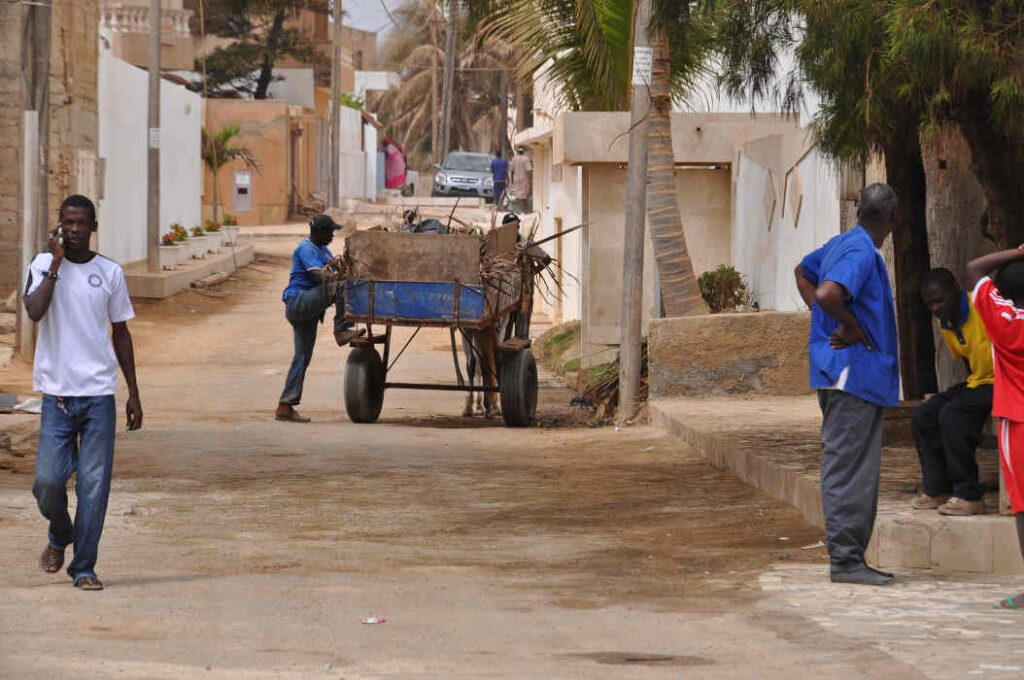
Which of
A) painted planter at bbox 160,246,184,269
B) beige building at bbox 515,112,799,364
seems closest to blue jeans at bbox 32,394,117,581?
beige building at bbox 515,112,799,364

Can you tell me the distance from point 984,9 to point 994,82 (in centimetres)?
36

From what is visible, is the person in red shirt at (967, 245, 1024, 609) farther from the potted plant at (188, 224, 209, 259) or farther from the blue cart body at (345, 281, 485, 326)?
the potted plant at (188, 224, 209, 259)

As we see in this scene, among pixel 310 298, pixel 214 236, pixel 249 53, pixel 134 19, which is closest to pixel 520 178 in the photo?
pixel 214 236

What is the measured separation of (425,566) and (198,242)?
23211 millimetres

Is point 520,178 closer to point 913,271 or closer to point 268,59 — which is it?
point 268,59

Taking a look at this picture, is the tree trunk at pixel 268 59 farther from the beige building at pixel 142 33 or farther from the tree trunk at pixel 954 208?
the tree trunk at pixel 954 208

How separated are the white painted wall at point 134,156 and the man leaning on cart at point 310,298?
11058 millimetres

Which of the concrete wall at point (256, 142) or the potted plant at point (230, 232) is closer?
the potted plant at point (230, 232)

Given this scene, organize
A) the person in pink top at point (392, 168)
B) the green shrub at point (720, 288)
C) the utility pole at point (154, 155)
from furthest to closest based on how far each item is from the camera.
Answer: the person in pink top at point (392, 168)
the utility pole at point (154, 155)
the green shrub at point (720, 288)

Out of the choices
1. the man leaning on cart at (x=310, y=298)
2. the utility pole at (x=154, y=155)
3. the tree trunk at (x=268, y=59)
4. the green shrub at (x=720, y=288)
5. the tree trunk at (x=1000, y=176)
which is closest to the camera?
the tree trunk at (x=1000, y=176)

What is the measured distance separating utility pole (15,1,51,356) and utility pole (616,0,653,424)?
697 centimetres

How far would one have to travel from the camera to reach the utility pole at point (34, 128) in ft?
55.1

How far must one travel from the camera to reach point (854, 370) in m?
6.41

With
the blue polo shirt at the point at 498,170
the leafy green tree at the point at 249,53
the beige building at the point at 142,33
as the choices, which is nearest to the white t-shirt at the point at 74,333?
the beige building at the point at 142,33
